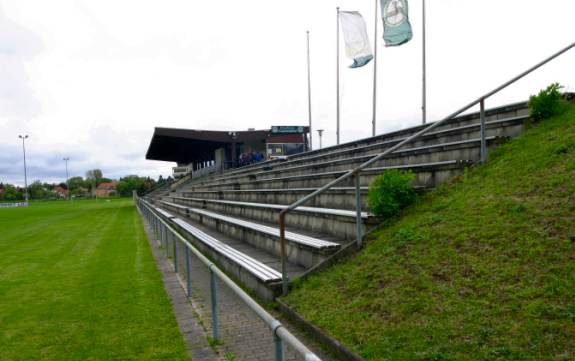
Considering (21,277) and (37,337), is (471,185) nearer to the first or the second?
(37,337)

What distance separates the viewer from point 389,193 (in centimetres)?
553

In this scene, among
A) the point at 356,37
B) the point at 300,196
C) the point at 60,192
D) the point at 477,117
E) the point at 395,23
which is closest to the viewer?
the point at 477,117

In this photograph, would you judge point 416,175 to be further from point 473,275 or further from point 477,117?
point 473,275

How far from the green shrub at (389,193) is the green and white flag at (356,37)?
16.2m

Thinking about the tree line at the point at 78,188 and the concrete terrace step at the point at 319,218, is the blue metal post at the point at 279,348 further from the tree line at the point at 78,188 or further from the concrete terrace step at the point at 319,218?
the tree line at the point at 78,188

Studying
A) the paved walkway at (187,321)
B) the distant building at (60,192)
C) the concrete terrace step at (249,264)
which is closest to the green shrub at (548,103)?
the concrete terrace step at (249,264)

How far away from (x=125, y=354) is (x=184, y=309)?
4.84 ft

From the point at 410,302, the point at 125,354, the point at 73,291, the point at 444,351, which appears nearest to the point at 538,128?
the point at 410,302

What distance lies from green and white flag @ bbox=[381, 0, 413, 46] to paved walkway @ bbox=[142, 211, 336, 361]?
1473 centimetres

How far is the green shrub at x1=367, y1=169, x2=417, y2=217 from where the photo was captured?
216 inches

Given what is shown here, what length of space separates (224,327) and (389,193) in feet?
8.87

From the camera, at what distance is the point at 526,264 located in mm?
3375

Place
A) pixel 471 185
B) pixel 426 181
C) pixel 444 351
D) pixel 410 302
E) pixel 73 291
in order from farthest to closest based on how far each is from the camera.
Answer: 1. pixel 73 291
2. pixel 426 181
3. pixel 471 185
4. pixel 410 302
5. pixel 444 351

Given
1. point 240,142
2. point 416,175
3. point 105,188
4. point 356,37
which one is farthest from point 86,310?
point 105,188
